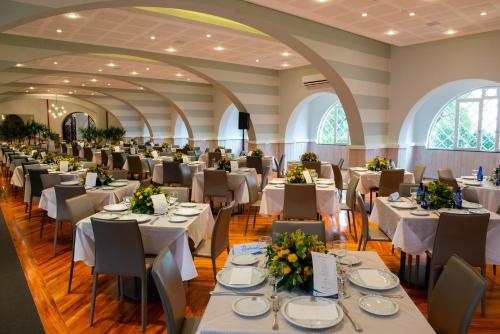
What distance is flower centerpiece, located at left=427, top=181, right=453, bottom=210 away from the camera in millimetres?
3947

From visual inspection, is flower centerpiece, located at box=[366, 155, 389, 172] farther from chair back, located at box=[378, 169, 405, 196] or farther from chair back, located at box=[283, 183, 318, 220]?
chair back, located at box=[283, 183, 318, 220]

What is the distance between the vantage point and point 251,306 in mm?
1895

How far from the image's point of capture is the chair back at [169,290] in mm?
1991

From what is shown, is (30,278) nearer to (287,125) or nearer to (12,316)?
(12,316)

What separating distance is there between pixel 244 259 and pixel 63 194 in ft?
10.7

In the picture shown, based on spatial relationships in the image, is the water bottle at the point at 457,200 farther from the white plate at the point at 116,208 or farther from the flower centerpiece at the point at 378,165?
the white plate at the point at 116,208

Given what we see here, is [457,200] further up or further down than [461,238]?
further up

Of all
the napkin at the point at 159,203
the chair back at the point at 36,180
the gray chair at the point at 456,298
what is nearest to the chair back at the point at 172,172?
the chair back at the point at 36,180

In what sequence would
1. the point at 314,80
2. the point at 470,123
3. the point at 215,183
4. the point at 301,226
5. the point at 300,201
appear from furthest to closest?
the point at 314,80 → the point at 470,123 → the point at 215,183 → the point at 300,201 → the point at 301,226

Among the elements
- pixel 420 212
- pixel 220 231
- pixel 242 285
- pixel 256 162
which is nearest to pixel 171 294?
pixel 242 285

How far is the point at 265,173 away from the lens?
8.09 m

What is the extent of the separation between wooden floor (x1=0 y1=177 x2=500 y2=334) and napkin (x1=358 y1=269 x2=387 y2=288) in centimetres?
155

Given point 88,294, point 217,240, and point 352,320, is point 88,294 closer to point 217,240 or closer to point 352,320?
point 217,240

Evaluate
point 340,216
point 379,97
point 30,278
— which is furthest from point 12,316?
point 379,97
